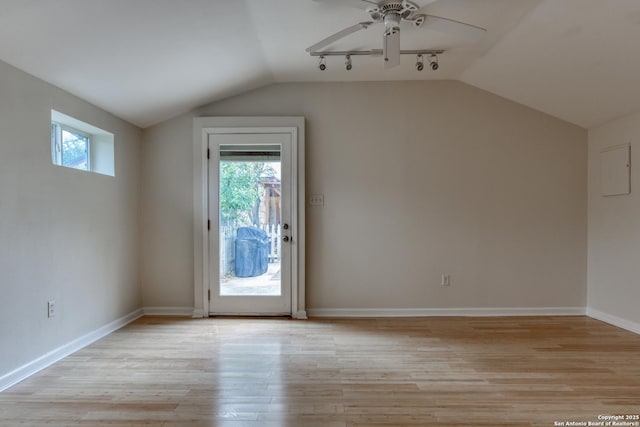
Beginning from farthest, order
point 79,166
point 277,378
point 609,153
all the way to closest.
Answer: point 609,153 < point 79,166 < point 277,378

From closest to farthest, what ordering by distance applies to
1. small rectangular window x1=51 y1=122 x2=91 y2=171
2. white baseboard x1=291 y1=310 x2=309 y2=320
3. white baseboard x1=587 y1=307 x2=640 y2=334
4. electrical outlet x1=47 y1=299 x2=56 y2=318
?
electrical outlet x1=47 y1=299 x2=56 y2=318 → small rectangular window x1=51 y1=122 x2=91 y2=171 → white baseboard x1=587 y1=307 x2=640 y2=334 → white baseboard x1=291 y1=310 x2=309 y2=320

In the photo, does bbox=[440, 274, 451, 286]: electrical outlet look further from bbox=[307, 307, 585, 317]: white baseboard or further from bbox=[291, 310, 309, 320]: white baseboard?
bbox=[291, 310, 309, 320]: white baseboard

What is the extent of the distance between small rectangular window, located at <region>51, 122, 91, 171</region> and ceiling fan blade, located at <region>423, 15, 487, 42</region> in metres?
3.03

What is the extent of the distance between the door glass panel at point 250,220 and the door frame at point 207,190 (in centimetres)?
A: 18

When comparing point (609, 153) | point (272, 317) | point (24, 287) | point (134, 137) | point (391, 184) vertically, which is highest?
point (134, 137)

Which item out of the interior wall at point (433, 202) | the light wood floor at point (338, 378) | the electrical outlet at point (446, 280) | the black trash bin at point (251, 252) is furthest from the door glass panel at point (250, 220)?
the electrical outlet at point (446, 280)

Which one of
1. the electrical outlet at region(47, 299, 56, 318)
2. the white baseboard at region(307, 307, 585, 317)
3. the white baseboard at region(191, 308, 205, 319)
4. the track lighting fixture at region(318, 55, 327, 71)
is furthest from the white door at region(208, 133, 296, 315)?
the electrical outlet at region(47, 299, 56, 318)

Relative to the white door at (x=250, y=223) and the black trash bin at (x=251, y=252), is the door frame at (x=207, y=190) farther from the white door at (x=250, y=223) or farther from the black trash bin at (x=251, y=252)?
the black trash bin at (x=251, y=252)

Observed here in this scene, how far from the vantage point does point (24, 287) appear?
2.33 m

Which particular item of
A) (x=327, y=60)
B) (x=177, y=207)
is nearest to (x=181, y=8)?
(x=327, y=60)

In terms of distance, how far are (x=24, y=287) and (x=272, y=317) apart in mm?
2187

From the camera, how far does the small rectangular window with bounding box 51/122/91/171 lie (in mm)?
2783

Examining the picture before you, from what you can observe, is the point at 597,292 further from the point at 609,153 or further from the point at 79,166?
the point at 79,166

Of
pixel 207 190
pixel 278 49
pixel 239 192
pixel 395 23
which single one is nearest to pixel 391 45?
pixel 395 23
